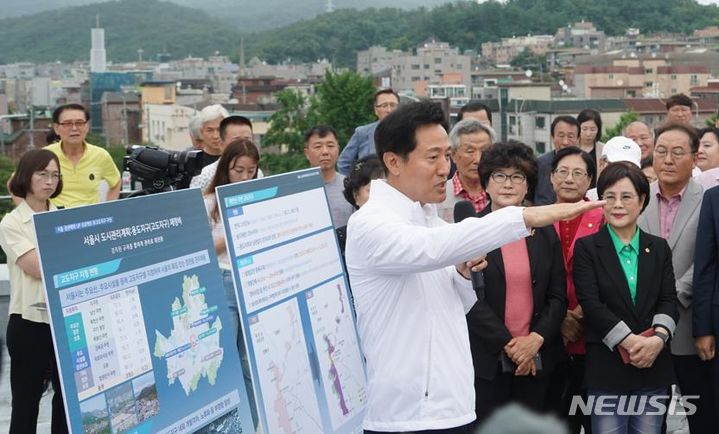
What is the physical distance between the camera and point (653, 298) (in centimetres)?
411

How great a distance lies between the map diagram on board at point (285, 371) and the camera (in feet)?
10.2

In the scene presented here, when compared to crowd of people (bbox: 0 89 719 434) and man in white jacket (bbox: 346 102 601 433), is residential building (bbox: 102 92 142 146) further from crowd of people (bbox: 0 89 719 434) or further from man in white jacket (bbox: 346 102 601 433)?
man in white jacket (bbox: 346 102 601 433)

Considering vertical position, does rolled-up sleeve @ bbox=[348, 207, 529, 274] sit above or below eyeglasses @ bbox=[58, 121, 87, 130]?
below

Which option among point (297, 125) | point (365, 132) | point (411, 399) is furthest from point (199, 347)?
point (297, 125)

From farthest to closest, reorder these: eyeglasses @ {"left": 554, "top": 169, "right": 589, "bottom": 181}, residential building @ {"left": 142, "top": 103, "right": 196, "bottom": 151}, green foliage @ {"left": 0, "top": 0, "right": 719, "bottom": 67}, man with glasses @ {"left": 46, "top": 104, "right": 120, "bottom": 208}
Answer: green foliage @ {"left": 0, "top": 0, "right": 719, "bottom": 67} < residential building @ {"left": 142, "top": 103, "right": 196, "bottom": 151} < man with glasses @ {"left": 46, "top": 104, "right": 120, "bottom": 208} < eyeglasses @ {"left": 554, "top": 169, "right": 589, "bottom": 181}

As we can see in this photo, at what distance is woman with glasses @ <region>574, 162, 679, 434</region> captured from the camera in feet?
13.3

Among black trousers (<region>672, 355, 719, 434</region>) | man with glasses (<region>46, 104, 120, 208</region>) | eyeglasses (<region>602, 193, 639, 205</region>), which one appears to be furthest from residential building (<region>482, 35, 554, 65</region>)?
eyeglasses (<region>602, 193, 639, 205</region>)

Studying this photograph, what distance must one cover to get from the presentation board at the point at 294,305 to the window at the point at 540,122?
150ft

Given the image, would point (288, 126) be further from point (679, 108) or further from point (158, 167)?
Answer: point (158, 167)

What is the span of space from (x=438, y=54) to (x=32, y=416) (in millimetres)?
102495

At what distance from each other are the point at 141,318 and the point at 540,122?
158 feet

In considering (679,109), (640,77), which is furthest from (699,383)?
(640,77)

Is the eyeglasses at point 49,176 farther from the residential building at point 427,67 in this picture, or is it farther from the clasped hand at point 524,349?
the residential building at point 427,67

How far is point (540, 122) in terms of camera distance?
1948 inches
